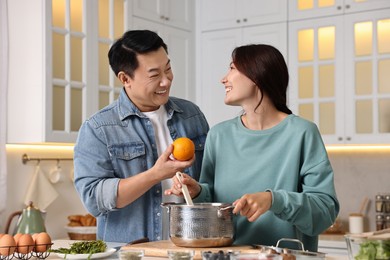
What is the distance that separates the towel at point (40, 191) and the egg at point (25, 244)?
217 cm

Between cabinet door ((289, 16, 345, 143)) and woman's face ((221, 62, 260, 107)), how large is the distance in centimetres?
247

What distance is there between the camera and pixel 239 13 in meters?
5.05

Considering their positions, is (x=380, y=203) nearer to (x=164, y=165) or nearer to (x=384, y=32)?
(x=384, y=32)

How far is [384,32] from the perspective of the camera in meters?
4.50

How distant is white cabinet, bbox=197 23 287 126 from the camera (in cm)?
501

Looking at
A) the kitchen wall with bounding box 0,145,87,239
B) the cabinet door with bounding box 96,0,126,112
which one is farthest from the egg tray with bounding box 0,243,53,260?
the cabinet door with bounding box 96,0,126,112

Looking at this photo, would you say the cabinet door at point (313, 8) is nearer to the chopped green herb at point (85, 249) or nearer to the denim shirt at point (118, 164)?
the denim shirt at point (118, 164)

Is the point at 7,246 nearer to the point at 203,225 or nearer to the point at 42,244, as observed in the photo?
the point at 42,244

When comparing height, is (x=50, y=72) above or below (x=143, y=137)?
above

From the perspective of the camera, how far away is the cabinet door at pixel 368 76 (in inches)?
177

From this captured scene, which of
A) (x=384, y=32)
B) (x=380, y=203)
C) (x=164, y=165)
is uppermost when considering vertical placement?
(x=384, y=32)

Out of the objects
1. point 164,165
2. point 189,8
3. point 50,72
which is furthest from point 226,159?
point 189,8

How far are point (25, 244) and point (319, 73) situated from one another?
119 inches

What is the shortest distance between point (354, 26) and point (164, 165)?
268cm
